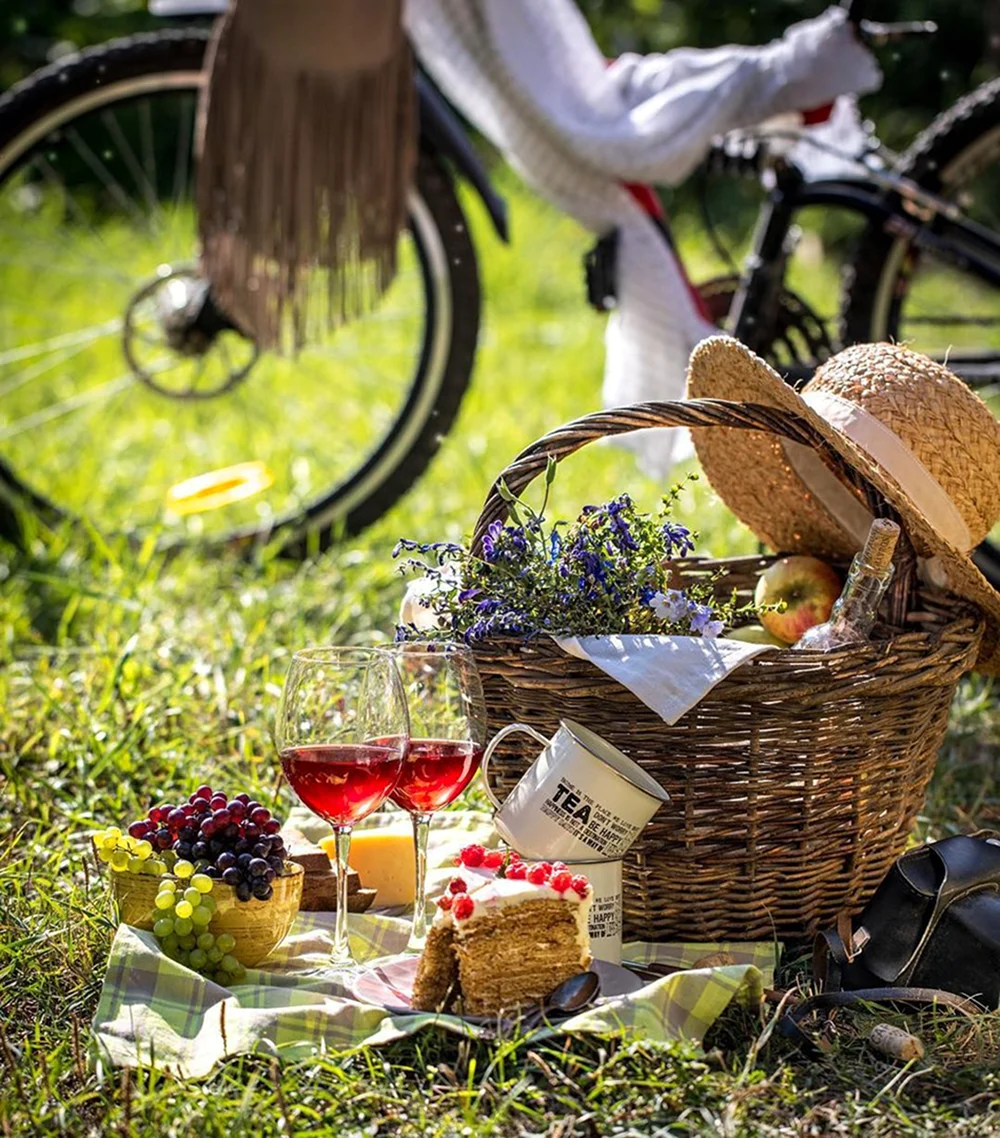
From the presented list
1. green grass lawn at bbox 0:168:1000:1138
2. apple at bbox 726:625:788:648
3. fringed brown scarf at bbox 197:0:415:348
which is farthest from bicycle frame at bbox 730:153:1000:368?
apple at bbox 726:625:788:648

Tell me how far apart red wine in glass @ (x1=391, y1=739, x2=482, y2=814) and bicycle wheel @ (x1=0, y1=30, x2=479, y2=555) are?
1591 millimetres

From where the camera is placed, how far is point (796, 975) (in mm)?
1904

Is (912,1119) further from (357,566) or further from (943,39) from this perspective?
(943,39)

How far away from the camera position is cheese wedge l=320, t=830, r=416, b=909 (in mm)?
2100

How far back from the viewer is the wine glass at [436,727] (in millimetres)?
1790

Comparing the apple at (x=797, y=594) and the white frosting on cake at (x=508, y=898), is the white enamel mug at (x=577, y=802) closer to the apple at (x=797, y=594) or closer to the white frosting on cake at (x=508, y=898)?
the white frosting on cake at (x=508, y=898)

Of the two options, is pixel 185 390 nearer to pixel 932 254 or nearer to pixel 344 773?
pixel 932 254

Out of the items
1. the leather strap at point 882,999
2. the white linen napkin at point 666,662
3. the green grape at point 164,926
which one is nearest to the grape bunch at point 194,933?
the green grape at point 164,926

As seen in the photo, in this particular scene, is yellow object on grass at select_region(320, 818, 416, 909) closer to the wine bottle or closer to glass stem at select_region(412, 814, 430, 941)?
glass stem at select_region(412, 814, 430, 941)

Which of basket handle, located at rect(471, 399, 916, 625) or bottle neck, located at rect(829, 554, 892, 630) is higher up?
basket handle, located at rect(471, 399, 916, 625)

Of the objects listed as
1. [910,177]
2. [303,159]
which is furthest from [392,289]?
[910,177]

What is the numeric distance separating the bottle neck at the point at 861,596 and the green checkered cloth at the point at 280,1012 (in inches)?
17.8

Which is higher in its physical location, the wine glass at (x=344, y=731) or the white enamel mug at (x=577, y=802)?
the wine glass at (x=344, y=731)

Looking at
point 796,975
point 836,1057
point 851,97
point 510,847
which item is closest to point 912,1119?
point 836,1057
